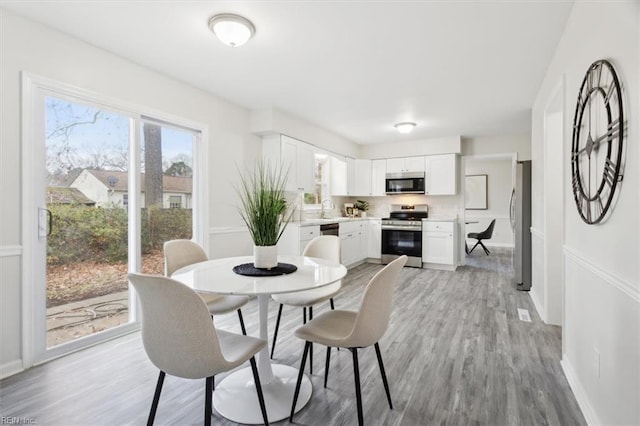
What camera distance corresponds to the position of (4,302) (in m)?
2.16

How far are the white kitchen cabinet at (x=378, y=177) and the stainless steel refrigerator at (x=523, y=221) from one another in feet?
8.42

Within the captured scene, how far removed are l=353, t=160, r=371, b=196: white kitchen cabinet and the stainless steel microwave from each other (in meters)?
0.39

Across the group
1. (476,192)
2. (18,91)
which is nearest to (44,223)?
(18,91)

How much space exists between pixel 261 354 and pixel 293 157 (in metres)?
3.12

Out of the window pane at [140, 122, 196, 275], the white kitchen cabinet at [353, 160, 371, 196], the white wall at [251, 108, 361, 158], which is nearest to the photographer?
the window pane at [140, 122, 196, 275]

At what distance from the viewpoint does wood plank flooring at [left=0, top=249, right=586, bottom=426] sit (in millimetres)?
1755

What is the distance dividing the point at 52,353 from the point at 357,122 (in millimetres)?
4369

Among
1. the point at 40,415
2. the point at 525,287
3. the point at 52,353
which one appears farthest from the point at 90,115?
the point at 525,287

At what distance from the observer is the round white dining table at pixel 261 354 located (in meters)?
1.64

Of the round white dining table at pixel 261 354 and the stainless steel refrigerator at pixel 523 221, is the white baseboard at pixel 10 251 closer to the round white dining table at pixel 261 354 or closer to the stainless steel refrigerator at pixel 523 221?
the round white dining table at pixel 261 354

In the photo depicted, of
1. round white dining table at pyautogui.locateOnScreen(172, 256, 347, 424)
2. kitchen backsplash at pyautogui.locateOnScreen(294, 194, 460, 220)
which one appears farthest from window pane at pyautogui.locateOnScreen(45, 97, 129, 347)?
kitchen backsplash at pyautogui.locateOnScreen(294, 194, 460, 220)

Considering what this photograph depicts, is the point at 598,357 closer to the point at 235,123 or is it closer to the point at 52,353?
the point at 52,353

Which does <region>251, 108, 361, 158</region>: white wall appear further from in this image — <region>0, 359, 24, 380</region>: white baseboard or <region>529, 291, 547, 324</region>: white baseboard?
<region>529, 291, 547, 324</region>: white baseboard

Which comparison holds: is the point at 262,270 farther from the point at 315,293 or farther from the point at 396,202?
the point at 396,202
